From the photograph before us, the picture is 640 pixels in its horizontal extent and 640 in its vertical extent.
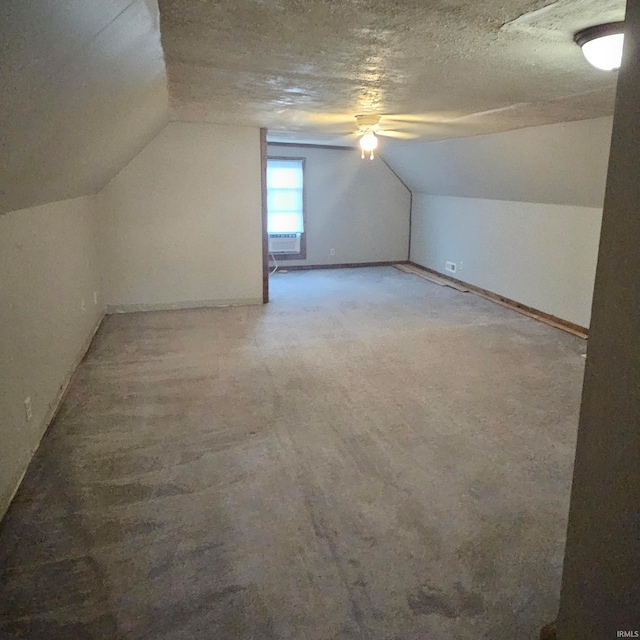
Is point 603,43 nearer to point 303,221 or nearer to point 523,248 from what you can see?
point 523,248

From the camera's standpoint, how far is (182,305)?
560 centimetres

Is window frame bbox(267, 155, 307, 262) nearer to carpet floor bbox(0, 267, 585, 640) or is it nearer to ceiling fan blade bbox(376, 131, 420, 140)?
ceiling fan blade bbox(376, 131, 420, 140)

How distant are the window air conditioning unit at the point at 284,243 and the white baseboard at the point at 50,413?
11.0 ft

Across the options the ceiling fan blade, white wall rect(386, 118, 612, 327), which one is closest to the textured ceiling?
white wall rect(386, 118, 612, 327)

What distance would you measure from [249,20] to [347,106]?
1.94 m

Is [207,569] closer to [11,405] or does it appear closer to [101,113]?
[11,405]

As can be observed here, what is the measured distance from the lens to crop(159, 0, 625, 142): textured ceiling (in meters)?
1.67

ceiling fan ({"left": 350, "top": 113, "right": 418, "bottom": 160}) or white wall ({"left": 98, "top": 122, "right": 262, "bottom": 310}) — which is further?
white wall ({"left": 98, "top": 122, "right": 262, "bottom": 310})

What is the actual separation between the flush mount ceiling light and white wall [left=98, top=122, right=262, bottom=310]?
13.0 ft

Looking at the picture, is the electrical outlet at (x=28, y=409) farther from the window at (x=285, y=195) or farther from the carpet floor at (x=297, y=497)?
the window at (x=285, y=195)

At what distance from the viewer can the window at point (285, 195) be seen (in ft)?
24.1

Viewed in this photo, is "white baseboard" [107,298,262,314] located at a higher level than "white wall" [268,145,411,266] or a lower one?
lower

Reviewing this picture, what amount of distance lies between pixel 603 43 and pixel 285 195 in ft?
19.3

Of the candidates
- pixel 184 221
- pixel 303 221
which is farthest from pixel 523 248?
pixel 184 221
